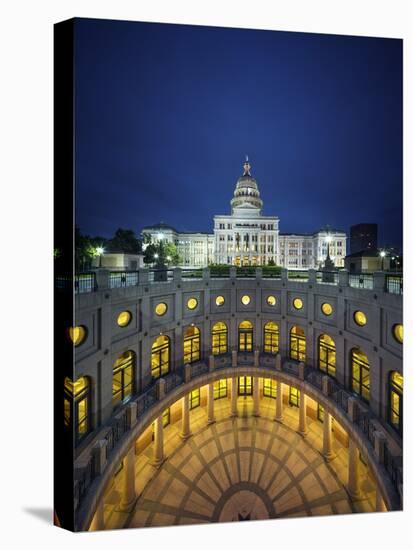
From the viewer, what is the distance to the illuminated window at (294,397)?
6.33m

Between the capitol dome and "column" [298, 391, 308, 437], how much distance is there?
4.97 metres

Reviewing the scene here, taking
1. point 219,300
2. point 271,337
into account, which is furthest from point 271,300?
point 219,300

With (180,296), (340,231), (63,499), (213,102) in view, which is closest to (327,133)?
(340,231)

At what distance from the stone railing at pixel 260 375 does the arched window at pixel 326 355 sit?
0.20 metres

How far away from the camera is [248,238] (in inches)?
256

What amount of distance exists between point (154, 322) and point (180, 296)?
2.99ft

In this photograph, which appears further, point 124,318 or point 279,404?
point 279,404

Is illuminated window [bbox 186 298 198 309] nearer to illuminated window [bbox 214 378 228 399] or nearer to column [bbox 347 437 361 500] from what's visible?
illuminated window [bbox 214 378 228 399]

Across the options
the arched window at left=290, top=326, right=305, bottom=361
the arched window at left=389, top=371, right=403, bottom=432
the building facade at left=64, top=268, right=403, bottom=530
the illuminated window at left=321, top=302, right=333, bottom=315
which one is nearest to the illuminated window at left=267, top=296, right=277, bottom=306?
the building facade at left=64, top=268, right=403, bottom=530

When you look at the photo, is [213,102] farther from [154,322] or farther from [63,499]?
[63,499]

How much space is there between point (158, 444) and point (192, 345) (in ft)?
11.3

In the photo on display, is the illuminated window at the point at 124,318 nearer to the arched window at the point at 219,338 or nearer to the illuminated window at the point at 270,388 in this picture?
the arched window at the point at 219,338

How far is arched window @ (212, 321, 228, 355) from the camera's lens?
625 centimetres

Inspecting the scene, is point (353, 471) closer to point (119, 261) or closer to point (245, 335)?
point (245, 335)
